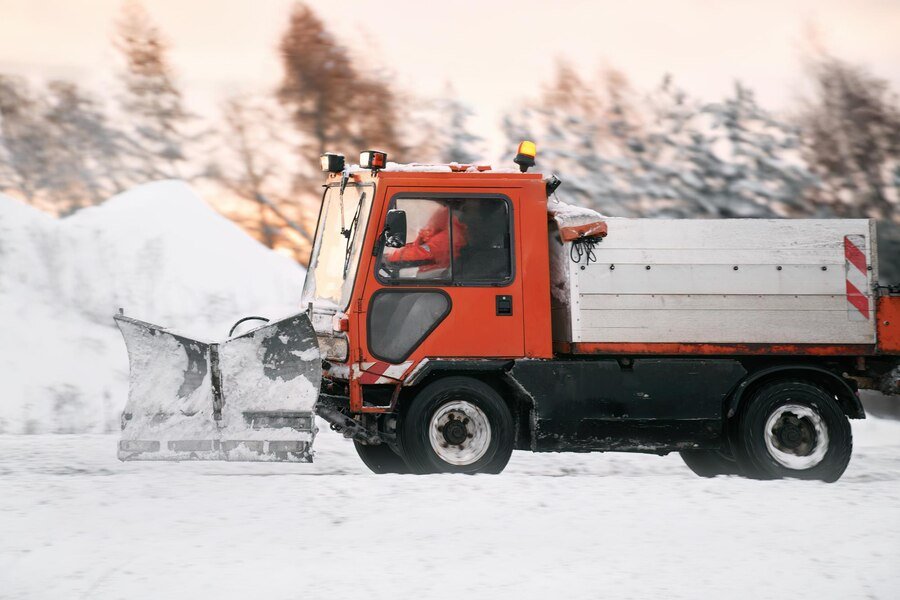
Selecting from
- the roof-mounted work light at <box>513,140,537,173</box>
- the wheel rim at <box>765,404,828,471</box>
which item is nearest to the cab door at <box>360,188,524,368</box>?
the roof-mounted work light at <box>513,140,537,173</box>

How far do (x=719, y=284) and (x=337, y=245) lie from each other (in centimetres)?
301

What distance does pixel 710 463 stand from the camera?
1038 cm

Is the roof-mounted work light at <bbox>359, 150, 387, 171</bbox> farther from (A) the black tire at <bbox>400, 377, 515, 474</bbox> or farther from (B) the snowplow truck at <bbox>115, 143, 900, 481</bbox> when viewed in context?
(A) the black tire at <bbox>400, 377, 515, 474</bbox>

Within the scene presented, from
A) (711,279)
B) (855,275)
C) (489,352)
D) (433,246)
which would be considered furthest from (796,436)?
(433,246)

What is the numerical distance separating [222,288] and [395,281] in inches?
360

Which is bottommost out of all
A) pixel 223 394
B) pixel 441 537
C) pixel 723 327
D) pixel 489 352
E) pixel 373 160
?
pixel 441 537

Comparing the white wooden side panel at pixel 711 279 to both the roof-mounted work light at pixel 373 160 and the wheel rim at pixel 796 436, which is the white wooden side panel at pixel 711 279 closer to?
the wheel rim at pixel 796 436

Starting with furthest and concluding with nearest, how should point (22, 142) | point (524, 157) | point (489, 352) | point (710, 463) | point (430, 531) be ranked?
1. point (22, 142)
2. point (710, 463)
3. point (524, 157)
4. point (489, 352)
5. point (430, 531)

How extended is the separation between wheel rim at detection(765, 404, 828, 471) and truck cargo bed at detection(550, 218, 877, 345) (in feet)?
2.00

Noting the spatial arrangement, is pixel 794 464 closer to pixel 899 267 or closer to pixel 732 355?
pixel 732 355

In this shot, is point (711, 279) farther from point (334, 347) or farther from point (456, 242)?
point (334, 347)

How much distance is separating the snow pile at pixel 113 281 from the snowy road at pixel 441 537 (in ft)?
23.9

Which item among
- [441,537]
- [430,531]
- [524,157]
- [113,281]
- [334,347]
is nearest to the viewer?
[441,537]

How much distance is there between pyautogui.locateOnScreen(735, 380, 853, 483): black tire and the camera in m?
9.20
